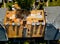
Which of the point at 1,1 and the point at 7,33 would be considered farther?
the point at 1,1

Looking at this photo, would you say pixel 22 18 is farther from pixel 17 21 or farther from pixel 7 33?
pixel 7 33

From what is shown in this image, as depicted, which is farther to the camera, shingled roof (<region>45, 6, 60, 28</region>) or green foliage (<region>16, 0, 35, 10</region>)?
green foliage (<region>16, 0, 35, 10</region>)

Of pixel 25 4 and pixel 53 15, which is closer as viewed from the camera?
pixel 25 4

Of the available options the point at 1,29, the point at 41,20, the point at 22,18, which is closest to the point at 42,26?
the point at 41,20

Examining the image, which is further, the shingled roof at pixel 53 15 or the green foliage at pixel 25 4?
the green foliage at pixel 25 4

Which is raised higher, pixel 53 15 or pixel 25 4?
pixel 25 4

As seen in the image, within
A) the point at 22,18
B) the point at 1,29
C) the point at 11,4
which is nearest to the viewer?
the point at 1,29

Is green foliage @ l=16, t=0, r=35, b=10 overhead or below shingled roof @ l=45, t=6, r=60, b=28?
overhead

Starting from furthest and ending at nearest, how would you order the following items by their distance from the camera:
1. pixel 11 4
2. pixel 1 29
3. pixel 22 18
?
pixel 11 4 → pixel 22 18 → pixel 1 29

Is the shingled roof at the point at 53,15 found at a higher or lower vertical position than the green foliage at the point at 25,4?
lower

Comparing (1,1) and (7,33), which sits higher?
(1,1)

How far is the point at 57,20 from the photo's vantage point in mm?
24766

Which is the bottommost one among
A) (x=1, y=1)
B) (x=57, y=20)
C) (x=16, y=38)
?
(x=16, y=38)

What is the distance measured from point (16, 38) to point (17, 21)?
1.80 m
